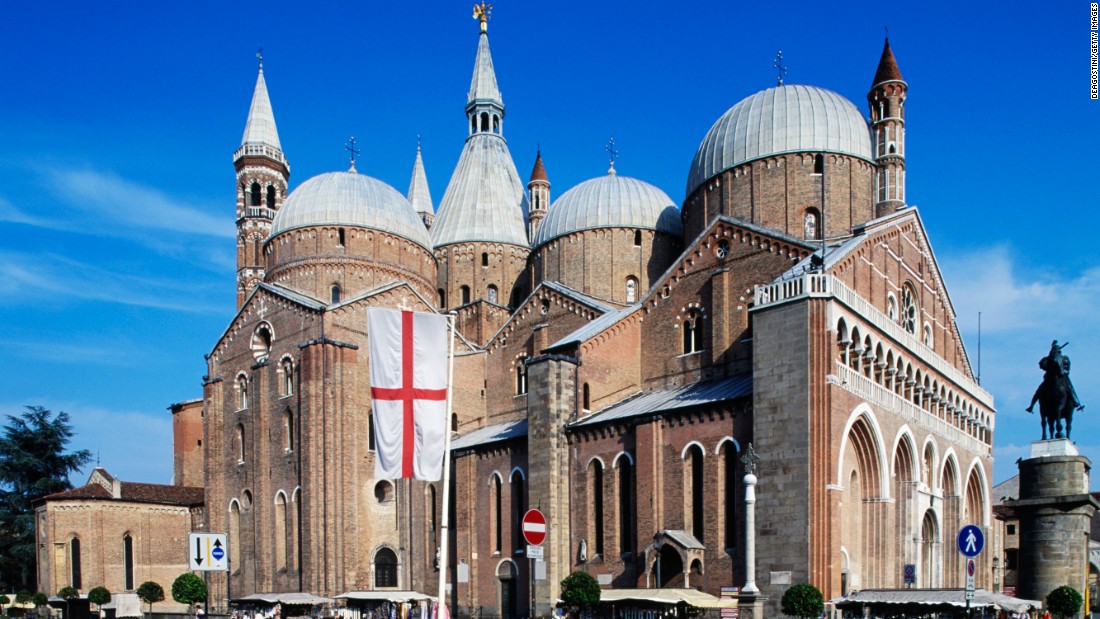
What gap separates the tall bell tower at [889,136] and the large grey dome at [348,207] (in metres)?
21.1

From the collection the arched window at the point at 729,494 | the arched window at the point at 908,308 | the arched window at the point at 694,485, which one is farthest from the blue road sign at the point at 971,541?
the arched window at the point at 908,308

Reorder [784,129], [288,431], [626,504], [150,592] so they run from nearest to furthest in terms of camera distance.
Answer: [626,504] < [784,129] < [288,431] < [150,592]

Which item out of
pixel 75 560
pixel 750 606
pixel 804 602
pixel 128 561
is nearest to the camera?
pixel 804 602

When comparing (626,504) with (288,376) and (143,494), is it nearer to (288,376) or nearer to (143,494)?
(288,376)

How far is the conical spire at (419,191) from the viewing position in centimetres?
6669

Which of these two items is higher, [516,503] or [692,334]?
[692,334]

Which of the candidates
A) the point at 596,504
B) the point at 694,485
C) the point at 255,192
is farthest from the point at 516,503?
the point at 255,192

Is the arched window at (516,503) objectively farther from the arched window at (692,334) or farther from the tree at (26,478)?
the tree at (26,478)

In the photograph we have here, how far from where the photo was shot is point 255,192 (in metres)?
59.4

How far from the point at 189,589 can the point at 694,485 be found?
21864 millimetres

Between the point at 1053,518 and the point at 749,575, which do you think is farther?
the point at 1053,518

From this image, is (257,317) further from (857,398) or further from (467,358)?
(857,398)

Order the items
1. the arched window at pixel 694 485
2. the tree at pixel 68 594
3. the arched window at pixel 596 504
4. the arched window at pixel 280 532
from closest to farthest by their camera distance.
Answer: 1. the arched window at pixel 694 485
2. the arched window at pixel 596 504
3. the arched window at pixel 280 532
4. the tree at pixel 68 594

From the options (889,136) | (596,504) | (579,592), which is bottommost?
(579,592)
